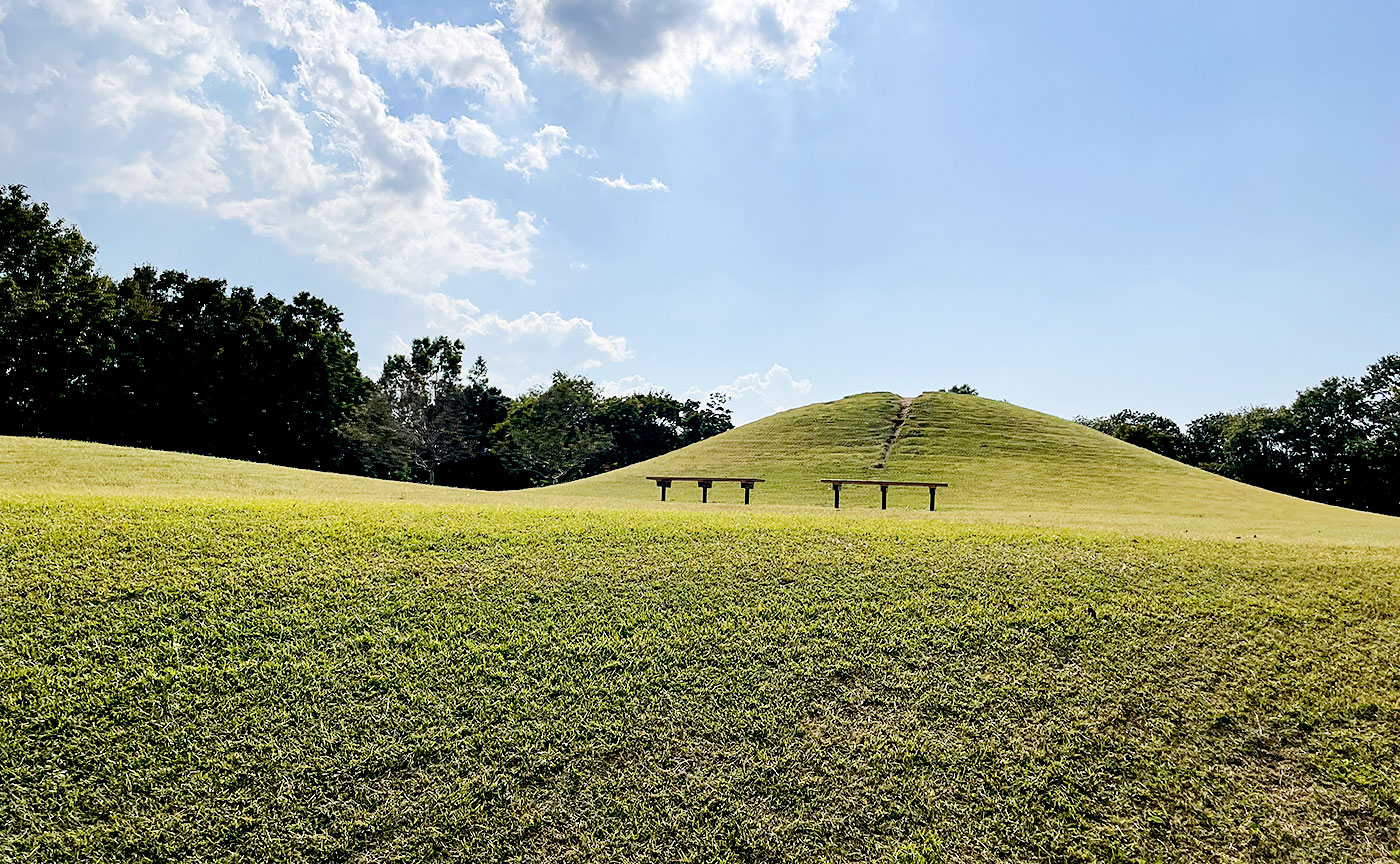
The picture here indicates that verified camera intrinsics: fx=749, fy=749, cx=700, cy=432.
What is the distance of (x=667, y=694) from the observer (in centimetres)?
591

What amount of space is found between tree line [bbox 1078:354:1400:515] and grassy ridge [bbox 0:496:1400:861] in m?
48.9

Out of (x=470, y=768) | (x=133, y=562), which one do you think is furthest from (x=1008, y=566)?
(x=133, y=562)

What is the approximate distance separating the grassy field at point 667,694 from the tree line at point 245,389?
3344cm

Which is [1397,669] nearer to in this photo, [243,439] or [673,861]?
[673,861]

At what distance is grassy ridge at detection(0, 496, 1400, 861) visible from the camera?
15.7 ft

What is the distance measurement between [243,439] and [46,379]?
972cm

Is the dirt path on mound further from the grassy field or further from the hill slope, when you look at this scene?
the grassy field

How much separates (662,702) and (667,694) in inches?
3.9

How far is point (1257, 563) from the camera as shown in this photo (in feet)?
29.1

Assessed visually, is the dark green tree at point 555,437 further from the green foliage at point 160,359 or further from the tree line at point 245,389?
the green foliage at point 160,359

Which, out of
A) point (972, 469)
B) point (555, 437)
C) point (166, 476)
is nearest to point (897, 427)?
point (972, 469)

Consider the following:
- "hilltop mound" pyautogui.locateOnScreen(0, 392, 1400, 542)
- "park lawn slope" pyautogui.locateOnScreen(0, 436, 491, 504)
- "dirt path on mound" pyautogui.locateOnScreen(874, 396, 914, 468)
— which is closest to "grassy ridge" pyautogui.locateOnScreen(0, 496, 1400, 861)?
"park lawn slope" pyautogui.locateOnScreen(0, 436, 491, 504)

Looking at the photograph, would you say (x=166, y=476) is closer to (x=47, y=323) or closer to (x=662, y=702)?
(x=662, y=702)

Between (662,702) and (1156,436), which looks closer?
(662,702)
